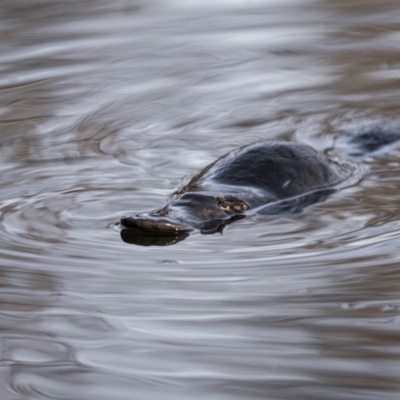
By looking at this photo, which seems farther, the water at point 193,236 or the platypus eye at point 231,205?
the platypus eye at point 231,205

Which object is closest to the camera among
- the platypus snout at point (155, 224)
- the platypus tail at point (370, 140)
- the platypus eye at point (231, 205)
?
the platypus snout at point (155, 224)

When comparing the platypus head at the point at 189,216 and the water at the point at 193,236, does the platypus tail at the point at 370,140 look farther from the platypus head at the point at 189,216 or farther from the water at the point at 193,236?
the platypus head at the point at 189,216

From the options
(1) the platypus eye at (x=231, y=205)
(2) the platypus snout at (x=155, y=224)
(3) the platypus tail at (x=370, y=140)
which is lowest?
(3) the platypus tail at (x=370, y=140)

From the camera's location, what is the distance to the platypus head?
11.9 feet

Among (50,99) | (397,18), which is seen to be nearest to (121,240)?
(50,99)

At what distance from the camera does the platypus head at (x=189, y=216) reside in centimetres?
362

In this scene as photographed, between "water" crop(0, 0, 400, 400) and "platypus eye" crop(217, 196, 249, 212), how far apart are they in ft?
0.45

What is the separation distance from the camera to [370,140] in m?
5.16

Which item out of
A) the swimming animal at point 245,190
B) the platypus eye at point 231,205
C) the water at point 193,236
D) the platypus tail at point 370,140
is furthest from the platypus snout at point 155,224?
the platypus tail at point 370,140

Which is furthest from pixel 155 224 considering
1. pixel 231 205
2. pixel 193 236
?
pixel 231 205

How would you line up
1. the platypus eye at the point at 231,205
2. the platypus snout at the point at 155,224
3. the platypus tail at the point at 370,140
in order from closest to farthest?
1. the platypus snout at the point at 155,224
2. the platypus eye at the point at 231,205
3. the platypus tail at the point at 370,140

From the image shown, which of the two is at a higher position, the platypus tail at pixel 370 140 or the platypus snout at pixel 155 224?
the platypus snout at pixel 155 224

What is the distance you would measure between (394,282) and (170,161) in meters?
1.97

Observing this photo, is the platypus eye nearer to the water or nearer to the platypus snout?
the water
